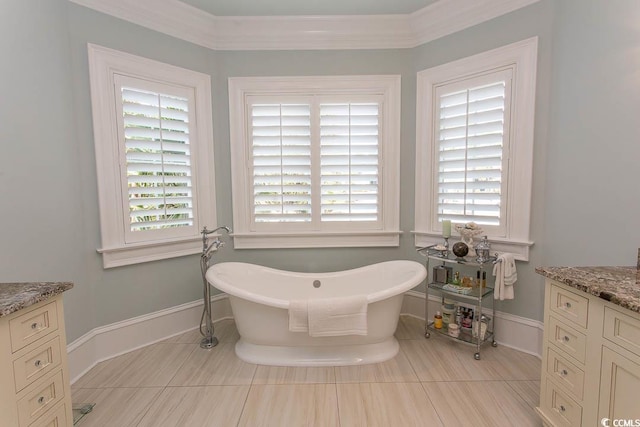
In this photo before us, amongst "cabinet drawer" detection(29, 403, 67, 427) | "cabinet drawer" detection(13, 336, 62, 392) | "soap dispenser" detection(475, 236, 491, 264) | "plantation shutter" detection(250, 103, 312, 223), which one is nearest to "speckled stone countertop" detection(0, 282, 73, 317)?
"cabinet drawer" detection(13, 336, 62, 392)

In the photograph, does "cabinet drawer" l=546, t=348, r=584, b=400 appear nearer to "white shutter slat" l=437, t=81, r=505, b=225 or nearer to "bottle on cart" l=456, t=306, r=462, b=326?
"bottle on cart" l=456, t=306, r=462, b=326

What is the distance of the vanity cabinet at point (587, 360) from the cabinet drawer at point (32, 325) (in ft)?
7.89

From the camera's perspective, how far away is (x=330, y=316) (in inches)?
81.3

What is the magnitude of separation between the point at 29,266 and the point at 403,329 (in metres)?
2.83

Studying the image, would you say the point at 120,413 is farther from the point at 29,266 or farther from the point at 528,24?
the point at 528,24

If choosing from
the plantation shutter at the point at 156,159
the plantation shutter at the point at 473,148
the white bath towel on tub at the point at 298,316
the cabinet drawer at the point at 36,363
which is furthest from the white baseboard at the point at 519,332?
the cabinet drawer at the point at 36,363

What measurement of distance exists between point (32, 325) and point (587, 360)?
243cm

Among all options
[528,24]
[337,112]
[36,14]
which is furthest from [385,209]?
[36,14]

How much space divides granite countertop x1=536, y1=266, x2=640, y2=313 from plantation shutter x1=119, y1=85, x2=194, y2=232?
2715 mm

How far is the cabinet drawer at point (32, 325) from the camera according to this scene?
118cm

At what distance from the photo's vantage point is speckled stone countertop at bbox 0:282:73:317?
1148mm

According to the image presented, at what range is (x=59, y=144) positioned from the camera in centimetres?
200

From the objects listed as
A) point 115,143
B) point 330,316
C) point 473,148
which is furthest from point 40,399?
point 473,148

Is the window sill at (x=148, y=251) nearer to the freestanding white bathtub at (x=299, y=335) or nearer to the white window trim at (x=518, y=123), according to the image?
the freestanding white bathtub at (x=299, y=335)
